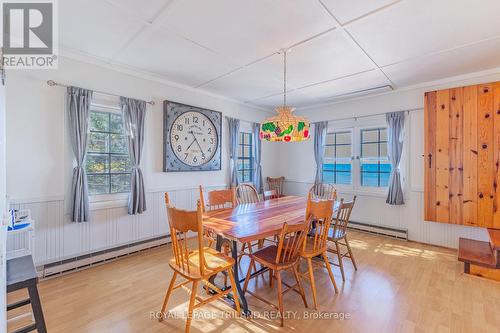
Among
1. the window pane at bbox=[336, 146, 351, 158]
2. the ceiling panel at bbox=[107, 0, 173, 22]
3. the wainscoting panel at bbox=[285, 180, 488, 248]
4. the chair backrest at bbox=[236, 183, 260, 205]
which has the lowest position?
the wainscoting panel at bbox=[285, 180, 488, 248]

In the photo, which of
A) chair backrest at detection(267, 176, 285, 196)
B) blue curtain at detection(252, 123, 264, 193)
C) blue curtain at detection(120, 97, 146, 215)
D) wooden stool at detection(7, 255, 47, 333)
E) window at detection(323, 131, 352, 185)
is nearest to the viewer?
wooden stool at detection(7, 255, 47, 333)

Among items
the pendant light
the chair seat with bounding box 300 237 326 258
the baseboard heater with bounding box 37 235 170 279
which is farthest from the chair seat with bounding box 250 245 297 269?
the baseboard heater with bounding box 37 235 170 279

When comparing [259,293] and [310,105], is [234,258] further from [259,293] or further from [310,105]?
[310,105]

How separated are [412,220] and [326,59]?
118 inches

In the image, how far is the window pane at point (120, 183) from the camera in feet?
10.2

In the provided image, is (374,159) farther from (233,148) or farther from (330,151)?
(233,148)

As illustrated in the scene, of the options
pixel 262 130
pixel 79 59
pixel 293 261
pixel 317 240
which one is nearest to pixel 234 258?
pixel 293 261

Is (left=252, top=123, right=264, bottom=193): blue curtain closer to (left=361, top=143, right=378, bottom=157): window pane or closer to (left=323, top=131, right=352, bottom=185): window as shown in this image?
(left=323, top=131, right=352, bottom=185): window

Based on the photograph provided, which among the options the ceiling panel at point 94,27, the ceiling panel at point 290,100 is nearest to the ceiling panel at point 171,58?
the ceiling panel at point 94,27

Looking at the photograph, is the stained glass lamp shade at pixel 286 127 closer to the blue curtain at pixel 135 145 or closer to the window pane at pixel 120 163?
the blue curtain at pixel 135 145

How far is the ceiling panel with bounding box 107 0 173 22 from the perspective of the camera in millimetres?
1829

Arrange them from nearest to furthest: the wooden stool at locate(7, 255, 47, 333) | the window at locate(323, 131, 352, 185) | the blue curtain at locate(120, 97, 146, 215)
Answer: the wooden stool at locate(7, 255, 47, 333)
the blue curtain at locate(120, 97, 146, 215)
the window at locate(323, 131, 352, 185)

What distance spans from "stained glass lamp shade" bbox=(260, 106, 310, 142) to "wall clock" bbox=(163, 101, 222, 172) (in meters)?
1.72

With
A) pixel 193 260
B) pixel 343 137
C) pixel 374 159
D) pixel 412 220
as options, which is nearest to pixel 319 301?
pixel 193 260
